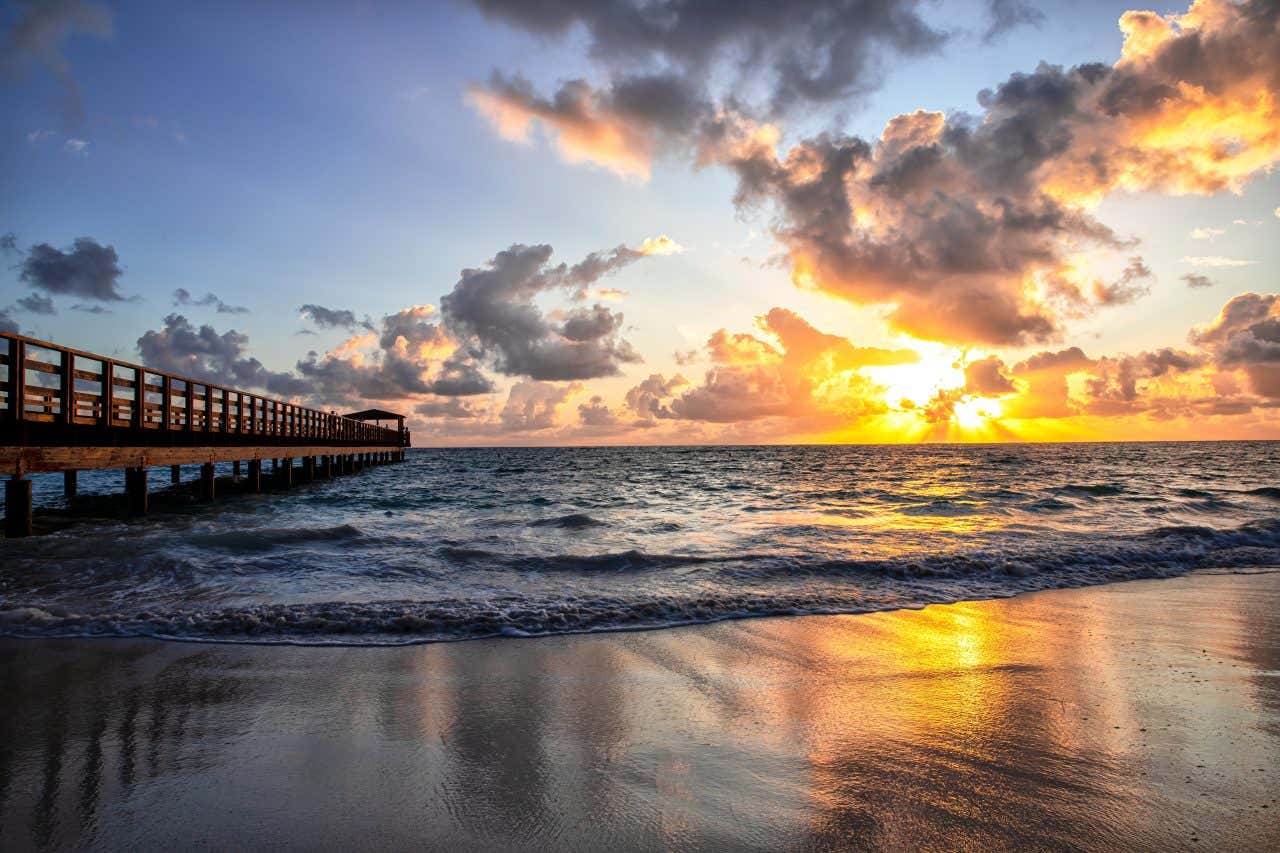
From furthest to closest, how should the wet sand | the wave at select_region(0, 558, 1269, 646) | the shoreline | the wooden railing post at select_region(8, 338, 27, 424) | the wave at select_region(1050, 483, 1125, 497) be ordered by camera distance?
the wave at select_region(1050, 483, 1125, 497) → the wooden railing post at select_region(8, 338, 27, 424) → the wave at select_region(0, 558, 1269, 646) → the shoreline → the wet sand

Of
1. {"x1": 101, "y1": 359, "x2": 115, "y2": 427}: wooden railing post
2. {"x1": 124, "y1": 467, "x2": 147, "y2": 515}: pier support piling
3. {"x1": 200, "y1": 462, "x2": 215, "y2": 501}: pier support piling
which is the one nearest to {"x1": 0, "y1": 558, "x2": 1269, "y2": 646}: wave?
{"x1": 101, "y1": 359, "x2": 115, "y2": 427}: wooden railing post

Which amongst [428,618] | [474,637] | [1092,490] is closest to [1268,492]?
[1092,490]

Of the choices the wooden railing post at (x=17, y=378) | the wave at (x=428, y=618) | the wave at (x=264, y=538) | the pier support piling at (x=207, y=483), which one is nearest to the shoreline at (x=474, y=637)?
the wave at (x=428, y=618)

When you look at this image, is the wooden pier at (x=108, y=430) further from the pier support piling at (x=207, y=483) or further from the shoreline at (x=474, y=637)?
the shoreline at (x=474, y=637)

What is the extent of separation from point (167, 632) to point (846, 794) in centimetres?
634

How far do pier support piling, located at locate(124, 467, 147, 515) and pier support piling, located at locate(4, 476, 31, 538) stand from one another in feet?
13.2

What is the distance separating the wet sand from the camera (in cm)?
273

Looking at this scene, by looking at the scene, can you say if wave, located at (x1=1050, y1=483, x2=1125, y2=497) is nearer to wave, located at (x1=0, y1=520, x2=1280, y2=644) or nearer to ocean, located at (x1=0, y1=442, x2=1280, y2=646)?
ocean, located at (x1=0, y1=442, x2=1280, y2=646)

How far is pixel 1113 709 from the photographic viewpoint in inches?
159

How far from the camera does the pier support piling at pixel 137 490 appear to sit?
15305 millimetres

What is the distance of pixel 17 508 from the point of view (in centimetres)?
1116

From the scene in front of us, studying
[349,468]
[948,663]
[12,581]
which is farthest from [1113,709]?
[349,468]

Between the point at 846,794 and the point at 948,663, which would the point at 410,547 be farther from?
the point at 846,794

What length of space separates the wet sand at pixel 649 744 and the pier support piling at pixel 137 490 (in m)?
Result: 11.6
